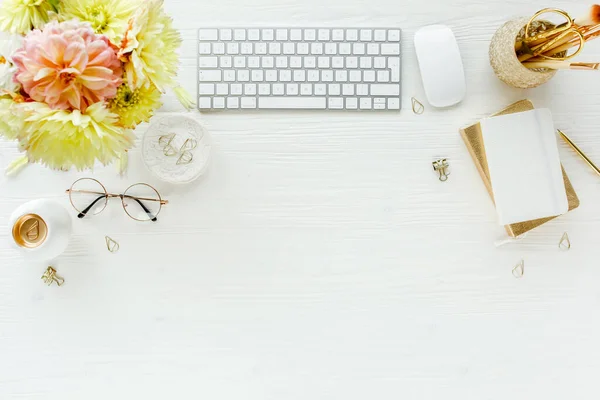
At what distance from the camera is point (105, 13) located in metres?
0.57

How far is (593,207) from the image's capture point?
829mm

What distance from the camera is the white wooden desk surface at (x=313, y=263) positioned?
81cm

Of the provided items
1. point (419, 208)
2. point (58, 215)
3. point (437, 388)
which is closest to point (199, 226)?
point (58, 215)

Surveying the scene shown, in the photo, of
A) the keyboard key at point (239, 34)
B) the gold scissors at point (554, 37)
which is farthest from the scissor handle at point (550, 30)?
the keyboard key at point (239, 34)

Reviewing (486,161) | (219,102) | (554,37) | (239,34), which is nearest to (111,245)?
(219,102)

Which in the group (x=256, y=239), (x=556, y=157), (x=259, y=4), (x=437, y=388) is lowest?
(x=437, y=388)

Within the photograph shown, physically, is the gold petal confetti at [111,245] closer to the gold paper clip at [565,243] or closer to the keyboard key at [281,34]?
the keyboard key at [281,34]

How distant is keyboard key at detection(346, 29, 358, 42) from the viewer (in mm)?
811

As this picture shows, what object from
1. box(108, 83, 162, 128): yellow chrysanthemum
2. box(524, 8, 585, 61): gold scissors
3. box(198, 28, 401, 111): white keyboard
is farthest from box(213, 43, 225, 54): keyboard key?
box(524, 8, 585, 61): gold scissors

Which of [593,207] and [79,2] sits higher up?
[79,2]

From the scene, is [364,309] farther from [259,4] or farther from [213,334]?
[259,4]

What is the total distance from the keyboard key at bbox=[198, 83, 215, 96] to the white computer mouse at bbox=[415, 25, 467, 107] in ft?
1.05

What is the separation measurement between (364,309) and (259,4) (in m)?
0.50

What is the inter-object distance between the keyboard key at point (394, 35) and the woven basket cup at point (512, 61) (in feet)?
0.47
